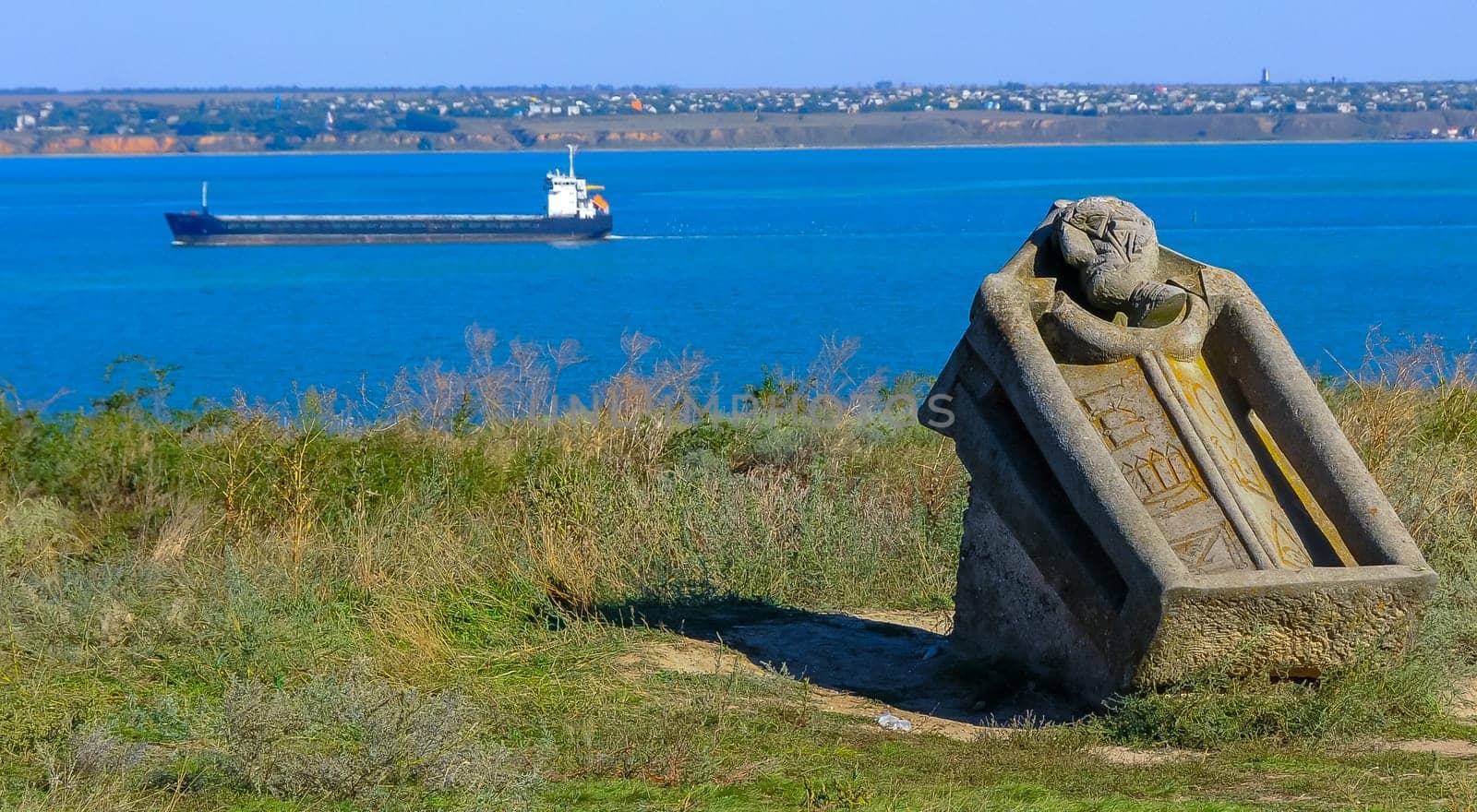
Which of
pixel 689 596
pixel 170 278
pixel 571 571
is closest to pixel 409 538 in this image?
pixel 571 571

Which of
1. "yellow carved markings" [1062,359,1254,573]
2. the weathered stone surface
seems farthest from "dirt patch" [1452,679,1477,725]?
"yellow carved markings" [1062,359,1254,573]

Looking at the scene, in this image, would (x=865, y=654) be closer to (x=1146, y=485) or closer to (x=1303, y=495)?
(x=1146, y=485)

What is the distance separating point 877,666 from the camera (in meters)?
7.25

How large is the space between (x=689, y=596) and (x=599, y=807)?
331cm

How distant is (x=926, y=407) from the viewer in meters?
6.96

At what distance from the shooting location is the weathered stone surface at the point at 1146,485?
573cm

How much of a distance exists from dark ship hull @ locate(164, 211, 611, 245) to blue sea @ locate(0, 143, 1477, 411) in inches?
33.9

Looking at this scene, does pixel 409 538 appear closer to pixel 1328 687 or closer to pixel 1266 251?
pixel 1328 687

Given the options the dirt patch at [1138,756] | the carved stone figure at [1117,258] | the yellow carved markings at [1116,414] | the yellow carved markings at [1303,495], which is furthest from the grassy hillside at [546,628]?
the carved stone figure at [1117,258]

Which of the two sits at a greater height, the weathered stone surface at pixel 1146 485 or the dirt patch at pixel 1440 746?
the weathered stone surface at pixel 1146 485

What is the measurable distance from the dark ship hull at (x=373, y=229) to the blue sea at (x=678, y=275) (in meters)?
0.86

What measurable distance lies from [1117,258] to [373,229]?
6895 centimetres

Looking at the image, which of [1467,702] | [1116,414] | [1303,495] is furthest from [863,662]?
[1467,702]

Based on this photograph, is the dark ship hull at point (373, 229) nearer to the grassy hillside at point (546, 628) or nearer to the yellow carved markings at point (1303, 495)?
the grassy hillside at point (546, 628)
